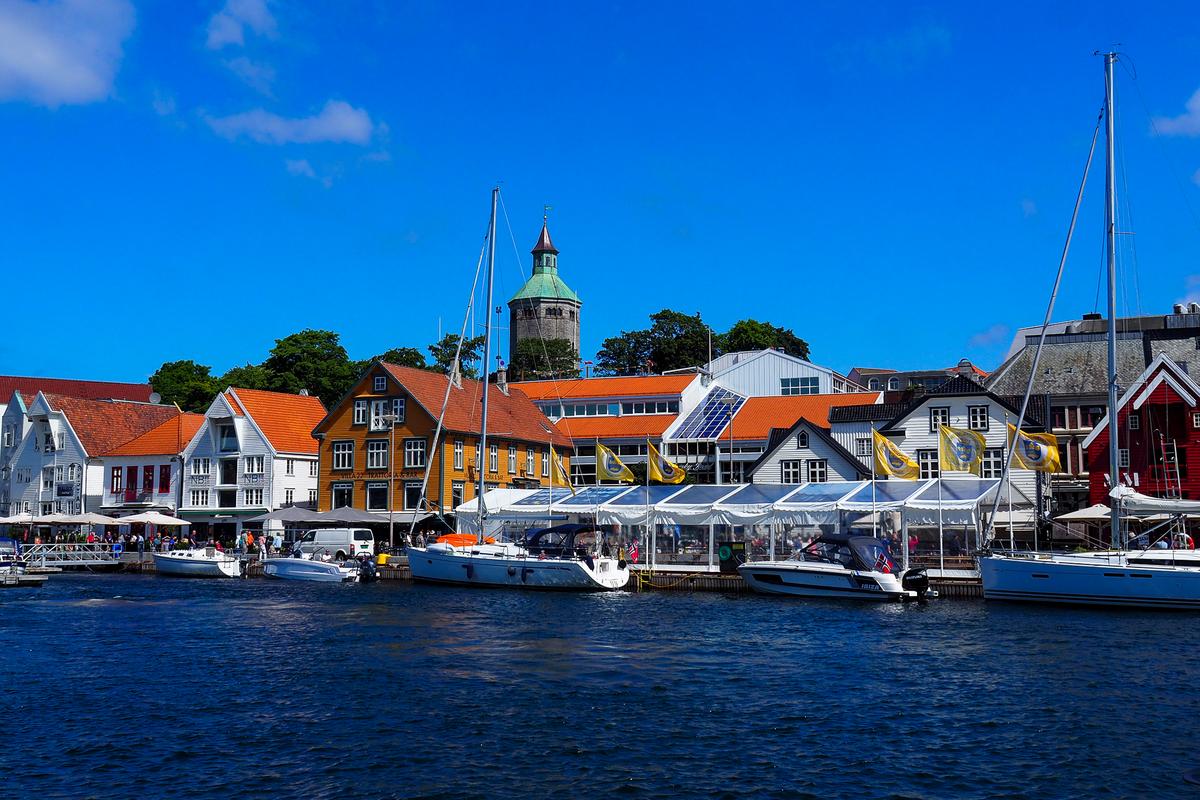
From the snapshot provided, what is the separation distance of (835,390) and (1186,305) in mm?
29753

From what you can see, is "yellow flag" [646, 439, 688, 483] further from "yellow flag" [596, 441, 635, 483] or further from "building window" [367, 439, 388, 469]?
"building window" [367, 439, 388, 469]

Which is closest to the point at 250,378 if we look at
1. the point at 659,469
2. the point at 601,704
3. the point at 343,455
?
the point at 343,455

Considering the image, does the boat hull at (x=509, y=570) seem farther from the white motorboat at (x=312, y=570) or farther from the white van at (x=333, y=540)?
the white van at (x=333, y=540)

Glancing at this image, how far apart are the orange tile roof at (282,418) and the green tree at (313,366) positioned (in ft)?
68.2

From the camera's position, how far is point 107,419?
95625mm

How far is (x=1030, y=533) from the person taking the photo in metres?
64.1

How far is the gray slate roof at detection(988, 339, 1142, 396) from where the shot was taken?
2886 inches

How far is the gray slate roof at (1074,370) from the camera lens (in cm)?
7331

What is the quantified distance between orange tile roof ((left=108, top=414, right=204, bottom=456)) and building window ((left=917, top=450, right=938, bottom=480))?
55025 millimetres

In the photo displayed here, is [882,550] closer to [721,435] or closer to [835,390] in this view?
[721,435]

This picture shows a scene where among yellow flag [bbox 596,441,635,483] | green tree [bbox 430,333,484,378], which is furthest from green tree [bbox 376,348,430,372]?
yellow flag [bbox 596,441,635,483]

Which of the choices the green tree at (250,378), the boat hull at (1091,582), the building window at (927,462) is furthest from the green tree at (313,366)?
the boat hull at (1091,582)

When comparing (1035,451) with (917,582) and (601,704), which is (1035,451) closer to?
(917,582)

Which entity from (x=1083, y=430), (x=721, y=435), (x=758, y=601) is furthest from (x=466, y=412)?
(x=1083, y=430)
